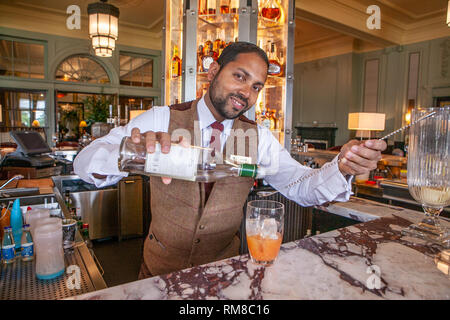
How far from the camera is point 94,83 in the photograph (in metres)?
7.32

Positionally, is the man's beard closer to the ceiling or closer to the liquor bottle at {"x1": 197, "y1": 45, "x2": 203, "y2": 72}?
the liquor bottle at {"x1": 197, "y1": 45, "x2": 203, "y2": 72}

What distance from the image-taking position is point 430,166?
0.88m

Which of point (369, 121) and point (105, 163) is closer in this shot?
point (105, 163)

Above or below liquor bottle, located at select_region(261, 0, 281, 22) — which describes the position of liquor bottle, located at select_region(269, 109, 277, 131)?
below

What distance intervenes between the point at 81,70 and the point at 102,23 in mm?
3646

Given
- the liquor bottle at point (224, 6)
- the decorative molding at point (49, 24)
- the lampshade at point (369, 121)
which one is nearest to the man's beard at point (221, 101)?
the liquor bottle at point (224, 6)

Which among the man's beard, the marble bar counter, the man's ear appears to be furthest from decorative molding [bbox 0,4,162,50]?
the marble bar counter

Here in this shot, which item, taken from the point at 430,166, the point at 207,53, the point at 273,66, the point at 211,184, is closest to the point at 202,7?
the point at 207,53

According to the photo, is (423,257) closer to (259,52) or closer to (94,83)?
(259,52)

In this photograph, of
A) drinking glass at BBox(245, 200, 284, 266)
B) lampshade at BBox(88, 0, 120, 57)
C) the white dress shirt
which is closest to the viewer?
drinking glass at BBox(245, 200, 284, 266)

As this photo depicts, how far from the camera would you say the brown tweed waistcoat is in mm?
1159

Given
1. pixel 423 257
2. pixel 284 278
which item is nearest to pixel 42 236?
pixel 284 278

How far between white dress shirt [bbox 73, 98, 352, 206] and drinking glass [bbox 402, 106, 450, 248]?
8.2 inches

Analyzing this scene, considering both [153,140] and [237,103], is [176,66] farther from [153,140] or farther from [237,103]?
[153,140]
